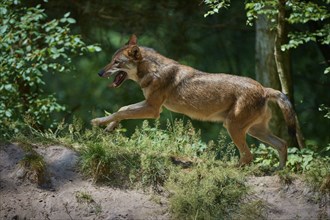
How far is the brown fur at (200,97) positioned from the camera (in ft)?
28.5

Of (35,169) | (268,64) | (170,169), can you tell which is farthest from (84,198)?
(268,64)

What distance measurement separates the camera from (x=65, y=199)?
25.9ft

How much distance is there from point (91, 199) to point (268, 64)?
4.91 meters

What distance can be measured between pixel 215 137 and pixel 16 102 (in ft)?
16.5

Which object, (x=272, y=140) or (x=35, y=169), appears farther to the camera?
(x=272, y=140)

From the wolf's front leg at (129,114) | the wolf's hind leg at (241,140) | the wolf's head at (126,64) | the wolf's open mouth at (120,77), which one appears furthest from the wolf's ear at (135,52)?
the wolf's hind leg at (241,140)

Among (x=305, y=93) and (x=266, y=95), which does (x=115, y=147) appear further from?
(x=305, y=93)

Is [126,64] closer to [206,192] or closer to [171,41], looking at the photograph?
[206,192]

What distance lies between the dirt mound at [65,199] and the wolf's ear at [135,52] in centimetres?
185

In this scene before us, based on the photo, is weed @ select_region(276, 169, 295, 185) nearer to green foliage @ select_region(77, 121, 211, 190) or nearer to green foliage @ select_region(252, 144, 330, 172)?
green foliage @ select_region(252, 144, 330, 172)

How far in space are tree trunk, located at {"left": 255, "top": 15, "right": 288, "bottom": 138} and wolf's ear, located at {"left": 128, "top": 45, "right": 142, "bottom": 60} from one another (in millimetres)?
2948

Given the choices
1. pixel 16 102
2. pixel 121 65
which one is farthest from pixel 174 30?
pixel 121 65

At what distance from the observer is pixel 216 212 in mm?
7598

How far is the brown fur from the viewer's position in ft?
28.5
